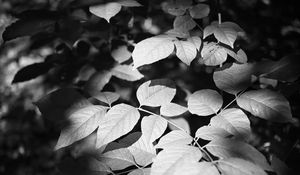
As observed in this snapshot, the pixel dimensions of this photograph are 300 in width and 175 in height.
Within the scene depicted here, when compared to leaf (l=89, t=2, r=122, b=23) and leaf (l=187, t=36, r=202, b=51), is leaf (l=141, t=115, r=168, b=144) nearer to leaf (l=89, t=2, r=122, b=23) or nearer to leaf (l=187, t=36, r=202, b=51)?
leaf (l=187, t=36, r=202, b=51)

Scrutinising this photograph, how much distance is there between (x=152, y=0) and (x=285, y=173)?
4.01 feet

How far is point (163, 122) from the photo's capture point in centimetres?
99

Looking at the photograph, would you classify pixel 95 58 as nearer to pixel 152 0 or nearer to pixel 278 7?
pixel 152 0

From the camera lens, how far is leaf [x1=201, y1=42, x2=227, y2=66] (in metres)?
1.08

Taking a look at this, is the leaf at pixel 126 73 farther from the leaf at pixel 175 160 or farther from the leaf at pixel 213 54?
the leaf at pixel 175 160

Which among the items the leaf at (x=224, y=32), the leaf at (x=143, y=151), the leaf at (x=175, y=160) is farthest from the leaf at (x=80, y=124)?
the leaf at (x=224, y=32)

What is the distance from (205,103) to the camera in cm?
104

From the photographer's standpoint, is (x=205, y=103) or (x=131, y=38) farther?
(x=131, y=38)

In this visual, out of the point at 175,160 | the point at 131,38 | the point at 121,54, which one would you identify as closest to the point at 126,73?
the point at 121,54

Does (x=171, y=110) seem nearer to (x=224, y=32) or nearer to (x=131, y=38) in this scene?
(x=224, y=32)

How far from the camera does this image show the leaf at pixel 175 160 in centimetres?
75

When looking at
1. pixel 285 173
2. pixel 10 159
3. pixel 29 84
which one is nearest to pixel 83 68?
pixel 285 173

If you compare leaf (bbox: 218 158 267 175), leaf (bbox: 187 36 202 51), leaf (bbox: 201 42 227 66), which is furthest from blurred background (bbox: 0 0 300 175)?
leaf (bbox: 218 158 267 175)

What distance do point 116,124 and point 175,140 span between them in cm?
21
